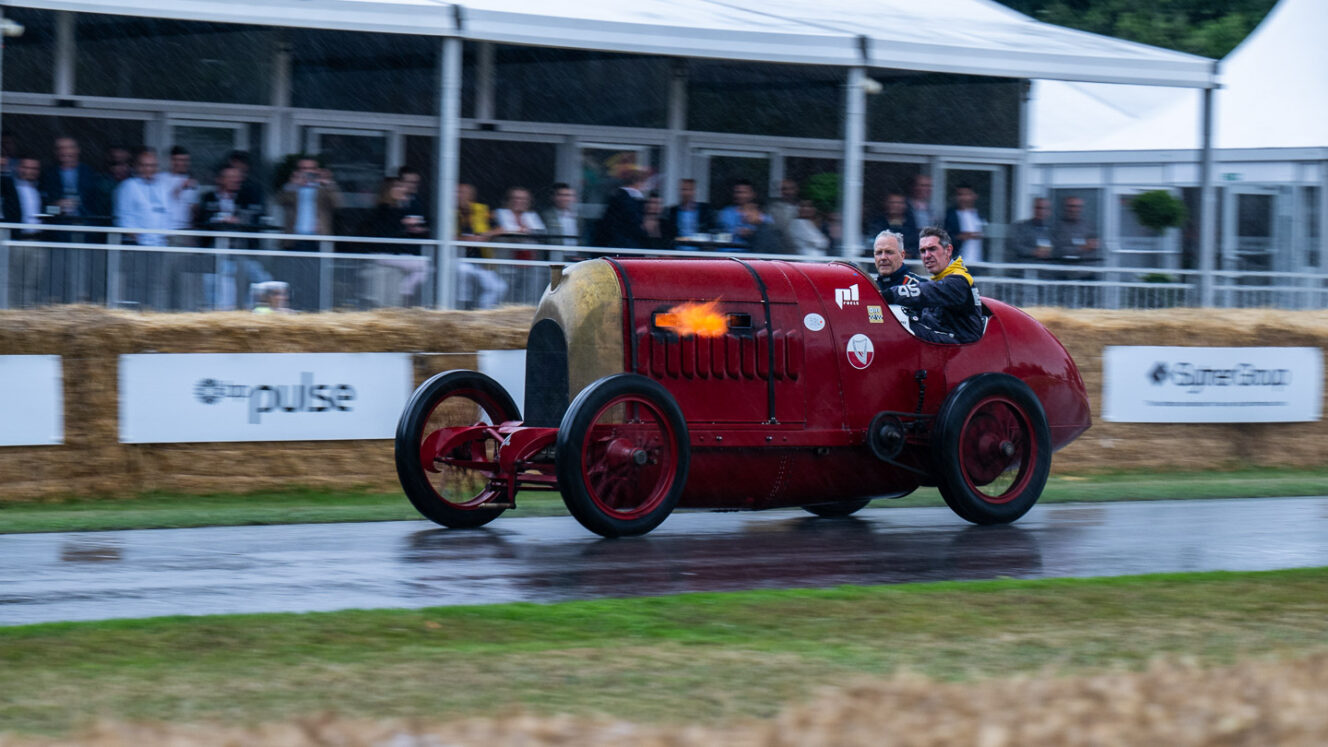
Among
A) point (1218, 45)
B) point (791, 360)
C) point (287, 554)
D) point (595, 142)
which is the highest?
point (1218, 45)

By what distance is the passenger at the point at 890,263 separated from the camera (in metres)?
11.1

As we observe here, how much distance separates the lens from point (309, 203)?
1591cm

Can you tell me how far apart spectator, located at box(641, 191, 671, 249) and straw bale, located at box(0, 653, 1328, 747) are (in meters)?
11.9

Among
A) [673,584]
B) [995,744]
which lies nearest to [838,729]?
[995,744]

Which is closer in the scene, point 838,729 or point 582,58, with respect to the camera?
point 838,729

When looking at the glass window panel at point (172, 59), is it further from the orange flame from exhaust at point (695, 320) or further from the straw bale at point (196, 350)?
the orange flame from exhaust at point (695, 320)

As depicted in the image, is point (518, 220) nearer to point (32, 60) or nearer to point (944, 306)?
point (32, 60)

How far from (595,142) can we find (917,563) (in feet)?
44.5

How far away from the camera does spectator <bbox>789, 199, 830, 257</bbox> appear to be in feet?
59.5

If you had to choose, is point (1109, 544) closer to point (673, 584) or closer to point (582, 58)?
point (673, 584)

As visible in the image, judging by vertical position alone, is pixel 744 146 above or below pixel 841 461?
above

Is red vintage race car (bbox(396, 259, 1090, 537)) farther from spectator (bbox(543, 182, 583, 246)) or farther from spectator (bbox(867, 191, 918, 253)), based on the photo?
spectator (bbox(867, 191, 918, 253))

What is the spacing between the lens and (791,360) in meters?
10.4

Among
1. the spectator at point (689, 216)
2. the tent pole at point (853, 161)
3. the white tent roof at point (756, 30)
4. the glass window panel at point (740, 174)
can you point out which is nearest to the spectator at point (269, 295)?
the white tent roof at point (756, 30)
